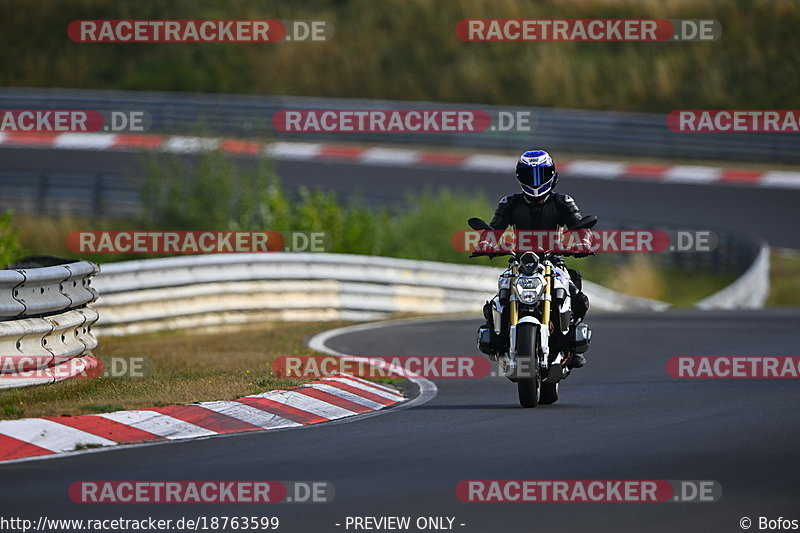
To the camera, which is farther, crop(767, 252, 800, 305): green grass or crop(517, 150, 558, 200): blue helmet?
crop(767, 252, 800, 305): green grass

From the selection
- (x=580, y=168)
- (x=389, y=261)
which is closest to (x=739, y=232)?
(x=580, y=168)

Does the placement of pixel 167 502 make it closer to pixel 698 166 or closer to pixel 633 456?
pixel 633 456

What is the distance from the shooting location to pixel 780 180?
102 feet

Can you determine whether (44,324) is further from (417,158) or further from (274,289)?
(417,158)

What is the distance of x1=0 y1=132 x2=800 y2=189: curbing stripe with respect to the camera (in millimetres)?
31344

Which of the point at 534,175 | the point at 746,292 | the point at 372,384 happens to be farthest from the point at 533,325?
the point at 746,292

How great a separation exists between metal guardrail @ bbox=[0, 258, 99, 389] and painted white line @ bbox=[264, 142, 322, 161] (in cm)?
2226

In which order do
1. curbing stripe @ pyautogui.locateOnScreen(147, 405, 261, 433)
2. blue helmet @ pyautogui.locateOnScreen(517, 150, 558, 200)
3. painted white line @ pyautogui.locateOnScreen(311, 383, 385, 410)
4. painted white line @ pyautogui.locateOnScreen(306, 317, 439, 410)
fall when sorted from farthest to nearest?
painted white line @ pyautogui.locateOnScreen(306, 317, 439, 410)
painted white line @ pyautogui.locateOnScreen(311, 383, 385, 410)
blue helmet @ pyautogui.locateOnScreen(517, 150, 558, 200)
curbing stripe @ pyautogui.locateOnScreen(147, 405, 261, 433)

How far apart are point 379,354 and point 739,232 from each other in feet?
41.0

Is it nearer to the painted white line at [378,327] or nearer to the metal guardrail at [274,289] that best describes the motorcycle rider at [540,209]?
the painted white line at [378,327]

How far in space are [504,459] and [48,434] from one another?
2.77 m

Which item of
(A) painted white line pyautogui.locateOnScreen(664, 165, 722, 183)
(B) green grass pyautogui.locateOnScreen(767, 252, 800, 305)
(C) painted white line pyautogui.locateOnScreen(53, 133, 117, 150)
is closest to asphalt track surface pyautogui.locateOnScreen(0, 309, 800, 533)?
(B) green grass pyautogui.locateOnScreen(767, 252, 800, 305)

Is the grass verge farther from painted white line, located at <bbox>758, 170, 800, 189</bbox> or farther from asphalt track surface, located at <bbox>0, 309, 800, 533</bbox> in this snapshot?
painted white line, located at <bbox>758, 170, 800, 189</bbox>

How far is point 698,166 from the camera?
33.3 meters
